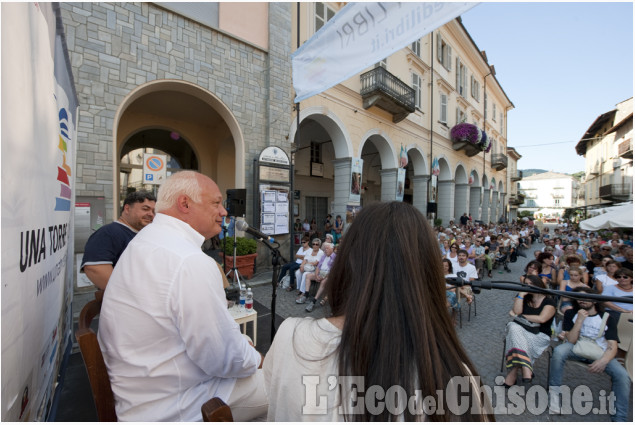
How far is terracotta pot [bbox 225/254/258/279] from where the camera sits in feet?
22.1

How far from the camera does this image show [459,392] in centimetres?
82

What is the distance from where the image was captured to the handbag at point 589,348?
2.97m

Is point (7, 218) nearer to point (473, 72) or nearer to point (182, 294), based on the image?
A: point (182, 294)

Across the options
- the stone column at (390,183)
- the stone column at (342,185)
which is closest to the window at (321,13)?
the stone column at (342,185)

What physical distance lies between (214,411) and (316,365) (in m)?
0.42

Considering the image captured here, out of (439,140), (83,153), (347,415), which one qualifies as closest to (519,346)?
(347,415)

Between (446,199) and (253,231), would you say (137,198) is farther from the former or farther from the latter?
Result: (446,199)

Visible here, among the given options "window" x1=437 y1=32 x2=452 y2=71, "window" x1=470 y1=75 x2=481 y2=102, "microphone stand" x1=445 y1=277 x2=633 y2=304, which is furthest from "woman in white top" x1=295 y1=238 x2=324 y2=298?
"window" x1=470 y1=75 x2=481 y2=102

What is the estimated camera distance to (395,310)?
2.89 feet

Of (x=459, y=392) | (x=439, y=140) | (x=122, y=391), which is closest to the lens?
(x=459, y=392)

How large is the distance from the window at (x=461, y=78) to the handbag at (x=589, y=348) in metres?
19.1

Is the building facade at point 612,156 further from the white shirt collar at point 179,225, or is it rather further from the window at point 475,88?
the white shirt collar at point 179,225

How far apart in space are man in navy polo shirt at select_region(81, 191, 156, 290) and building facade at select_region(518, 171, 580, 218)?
253 feet

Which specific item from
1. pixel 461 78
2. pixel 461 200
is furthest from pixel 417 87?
pixel 461 200
